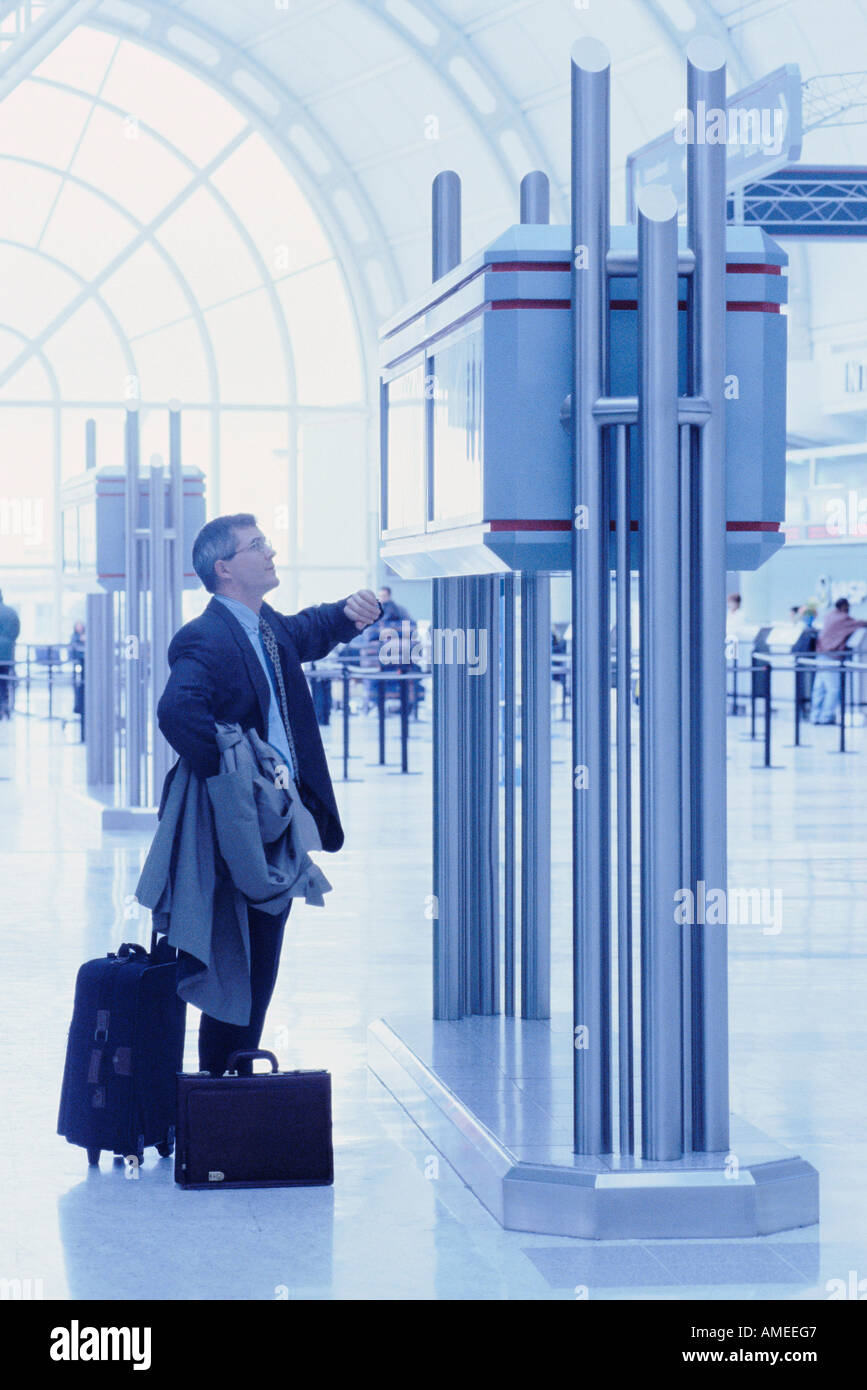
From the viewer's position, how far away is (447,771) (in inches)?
246

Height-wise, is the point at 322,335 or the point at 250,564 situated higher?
the point at 322,335

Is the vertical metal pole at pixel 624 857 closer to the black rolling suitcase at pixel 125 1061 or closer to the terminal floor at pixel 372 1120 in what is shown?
the terminal floor at pixel 372 1120

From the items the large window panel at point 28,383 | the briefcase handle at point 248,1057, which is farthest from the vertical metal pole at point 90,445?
the large window panel at point 28,383

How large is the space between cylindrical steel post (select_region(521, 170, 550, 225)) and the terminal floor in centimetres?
268

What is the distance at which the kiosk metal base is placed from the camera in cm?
446

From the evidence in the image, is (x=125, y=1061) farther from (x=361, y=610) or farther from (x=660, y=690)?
(x=660, y=690)

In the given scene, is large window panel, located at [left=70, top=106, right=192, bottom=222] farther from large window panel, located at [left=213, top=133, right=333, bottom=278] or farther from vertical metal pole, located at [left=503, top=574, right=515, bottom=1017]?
vertical metal pole, located at [left=503, top=574, right=515, bottom=1017]

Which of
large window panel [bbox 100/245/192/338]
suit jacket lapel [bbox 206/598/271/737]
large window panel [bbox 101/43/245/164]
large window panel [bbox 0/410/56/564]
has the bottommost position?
suit jacket lapel [bbox 206/598/271/737]

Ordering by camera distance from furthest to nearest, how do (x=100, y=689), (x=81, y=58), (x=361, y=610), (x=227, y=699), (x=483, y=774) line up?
(x=81, y=58) < (x=100, y=689) < (x=483, y=774) < (x=361, y=610) < (x=227, y=699)

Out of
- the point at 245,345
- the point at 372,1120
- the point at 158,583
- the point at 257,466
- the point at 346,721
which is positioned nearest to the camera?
the point at 372,1120

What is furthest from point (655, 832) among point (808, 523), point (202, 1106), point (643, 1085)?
point (808, 523)

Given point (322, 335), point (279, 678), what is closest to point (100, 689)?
point (279, 678)

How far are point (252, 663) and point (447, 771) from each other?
3.84 ft

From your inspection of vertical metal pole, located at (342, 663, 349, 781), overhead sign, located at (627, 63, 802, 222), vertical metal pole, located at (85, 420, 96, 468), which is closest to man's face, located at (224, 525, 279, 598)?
overhead sign, located at (627, 63, 802, 222)
